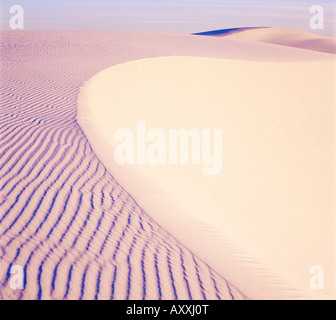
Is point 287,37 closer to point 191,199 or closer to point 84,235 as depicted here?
→ point 191,199

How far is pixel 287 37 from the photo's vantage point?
63.3 m

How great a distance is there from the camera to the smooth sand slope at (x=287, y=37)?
55125 millimetres

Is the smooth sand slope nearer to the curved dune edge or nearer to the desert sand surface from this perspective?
the curved dune edge

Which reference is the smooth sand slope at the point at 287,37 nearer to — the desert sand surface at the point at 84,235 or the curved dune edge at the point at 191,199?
the curved dune edge at the point at 191,199

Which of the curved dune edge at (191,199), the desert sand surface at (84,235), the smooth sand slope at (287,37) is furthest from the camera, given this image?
the smooth sand slope at (287,37)

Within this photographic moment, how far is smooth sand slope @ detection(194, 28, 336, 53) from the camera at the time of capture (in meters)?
55.1

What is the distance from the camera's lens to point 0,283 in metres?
3.86

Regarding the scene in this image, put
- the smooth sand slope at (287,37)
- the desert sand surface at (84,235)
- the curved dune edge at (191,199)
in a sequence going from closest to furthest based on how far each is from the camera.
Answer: the desert sand surface at (84,235) → the curved dune edge at (191,199) → the smooth sand slope at (287,37)

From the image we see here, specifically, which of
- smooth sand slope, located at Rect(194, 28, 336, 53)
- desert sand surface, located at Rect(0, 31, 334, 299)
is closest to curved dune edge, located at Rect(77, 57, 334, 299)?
desert sand surface, located at Rect(0, 31, 334, 299)

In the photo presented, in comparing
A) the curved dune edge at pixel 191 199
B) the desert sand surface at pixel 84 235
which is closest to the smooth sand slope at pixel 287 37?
the curved dune edge at pixel 191 199

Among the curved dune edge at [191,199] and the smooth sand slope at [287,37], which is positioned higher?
the smooth sand slope at [287,37]

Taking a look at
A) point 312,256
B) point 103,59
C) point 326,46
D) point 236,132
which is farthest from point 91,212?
point 326,46

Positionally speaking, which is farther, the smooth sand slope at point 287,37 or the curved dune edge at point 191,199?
the smooth sand slope at point 287,37
